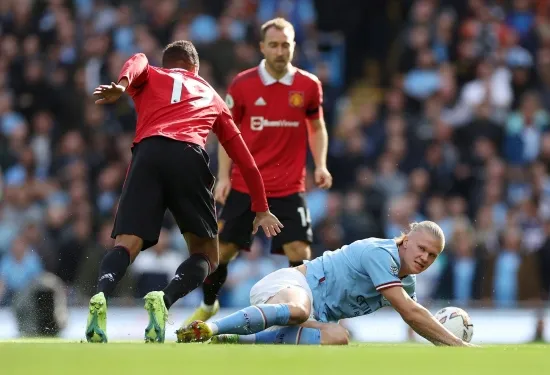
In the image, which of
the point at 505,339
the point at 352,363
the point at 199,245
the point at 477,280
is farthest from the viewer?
the point at 477,280

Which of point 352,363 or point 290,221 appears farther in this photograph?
point 290,221

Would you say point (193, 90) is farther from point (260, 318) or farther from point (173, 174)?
point (260, 318)

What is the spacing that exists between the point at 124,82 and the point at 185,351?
199 centimetres

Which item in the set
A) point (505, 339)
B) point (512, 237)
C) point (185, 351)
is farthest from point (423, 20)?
point (185, 351)

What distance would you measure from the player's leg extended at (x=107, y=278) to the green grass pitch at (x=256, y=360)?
31cm

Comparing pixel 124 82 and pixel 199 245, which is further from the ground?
pixel 124 82

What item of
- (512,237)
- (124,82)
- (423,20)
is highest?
(423,20)

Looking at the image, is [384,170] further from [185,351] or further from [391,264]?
[185,351]

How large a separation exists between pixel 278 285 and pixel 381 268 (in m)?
0.72

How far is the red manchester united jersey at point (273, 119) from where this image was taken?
1055cm

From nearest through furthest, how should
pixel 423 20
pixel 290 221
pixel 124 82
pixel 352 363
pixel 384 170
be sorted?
pixel 352 363
pixel 124 82
pixel 290 221
pixel 384 170
pixel 423 20

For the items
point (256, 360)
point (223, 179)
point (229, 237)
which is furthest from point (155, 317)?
point (223, 179)

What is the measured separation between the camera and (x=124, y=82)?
8000mm

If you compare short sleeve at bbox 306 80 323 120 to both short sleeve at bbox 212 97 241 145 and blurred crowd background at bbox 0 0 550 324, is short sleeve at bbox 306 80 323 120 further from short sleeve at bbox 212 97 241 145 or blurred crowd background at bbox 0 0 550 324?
blurred crowd background at bbox 0 0 550 324
